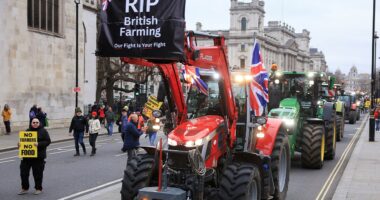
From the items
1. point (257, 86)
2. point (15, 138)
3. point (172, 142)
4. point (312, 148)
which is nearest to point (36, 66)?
point (15, 138)

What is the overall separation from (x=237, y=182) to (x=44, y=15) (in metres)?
25.5

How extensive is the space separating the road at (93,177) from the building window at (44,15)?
1198 centimetres

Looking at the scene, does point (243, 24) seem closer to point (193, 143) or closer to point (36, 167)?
point (36, 167)

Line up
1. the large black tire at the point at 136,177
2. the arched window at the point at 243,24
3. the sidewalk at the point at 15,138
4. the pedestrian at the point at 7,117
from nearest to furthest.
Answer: the large black tire at the point at 136,177, the sidewalk at the point at 15,138, the pedestrian at the point at 7,117, the arched window at the point at 243,24

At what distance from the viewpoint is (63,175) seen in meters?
13.8

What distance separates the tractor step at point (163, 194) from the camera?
6828 millimetres

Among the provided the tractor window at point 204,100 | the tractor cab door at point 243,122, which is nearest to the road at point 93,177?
the tractor cab door at point 243,122

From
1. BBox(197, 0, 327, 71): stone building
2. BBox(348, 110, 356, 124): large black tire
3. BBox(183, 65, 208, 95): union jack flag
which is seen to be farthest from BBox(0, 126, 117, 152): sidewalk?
BBox(197, 0, 327, 71): stone building

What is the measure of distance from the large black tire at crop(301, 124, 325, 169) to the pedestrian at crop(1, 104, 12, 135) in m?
16.6

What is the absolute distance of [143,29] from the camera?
6875 mm

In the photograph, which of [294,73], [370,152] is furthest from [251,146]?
[370,152]

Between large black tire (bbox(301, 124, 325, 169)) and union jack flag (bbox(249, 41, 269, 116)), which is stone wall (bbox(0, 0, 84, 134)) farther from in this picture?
union jack flag (bbox(249, 41, 269, 116))

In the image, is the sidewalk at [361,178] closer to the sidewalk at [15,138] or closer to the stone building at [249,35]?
the sidewalk at [15,138]

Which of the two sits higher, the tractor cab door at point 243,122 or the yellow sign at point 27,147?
the tractor cab door at point 243,122
